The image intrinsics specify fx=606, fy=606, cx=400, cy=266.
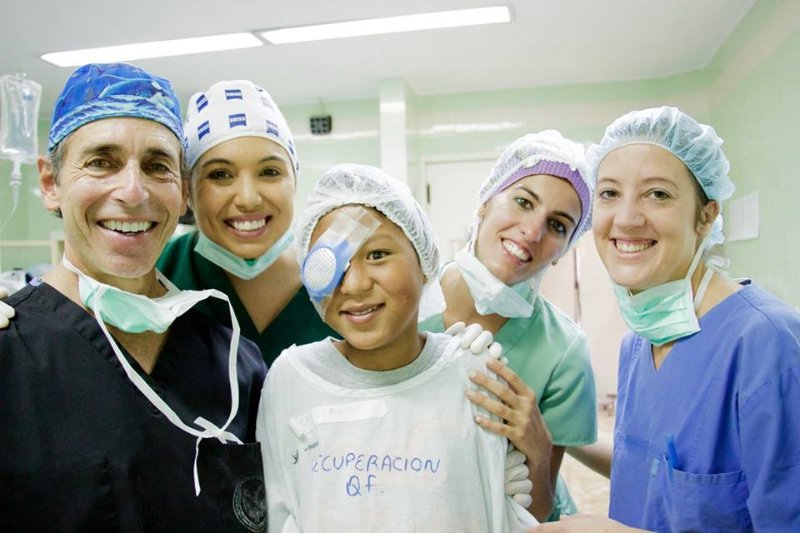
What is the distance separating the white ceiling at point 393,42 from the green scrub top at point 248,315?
2373 millimetres

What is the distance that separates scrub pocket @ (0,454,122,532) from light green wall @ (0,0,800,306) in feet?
10.8

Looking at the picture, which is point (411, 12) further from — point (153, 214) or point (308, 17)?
point (153, 214)

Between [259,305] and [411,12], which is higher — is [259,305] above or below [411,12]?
below

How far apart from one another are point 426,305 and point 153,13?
3151 millimetres

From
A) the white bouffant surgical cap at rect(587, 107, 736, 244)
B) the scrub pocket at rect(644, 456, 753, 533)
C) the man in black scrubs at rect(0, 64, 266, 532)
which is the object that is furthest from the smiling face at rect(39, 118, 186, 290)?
the scrub pocket at rect(644, 456, 753, 533)

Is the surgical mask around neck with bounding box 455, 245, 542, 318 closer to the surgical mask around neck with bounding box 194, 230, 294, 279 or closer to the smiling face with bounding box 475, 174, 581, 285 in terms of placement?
the smiling face with bounding box 475, 174, 581, 285

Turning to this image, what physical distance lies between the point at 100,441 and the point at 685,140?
4.67ft

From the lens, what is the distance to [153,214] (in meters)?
1.22

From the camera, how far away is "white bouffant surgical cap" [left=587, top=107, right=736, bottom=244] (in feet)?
4.77

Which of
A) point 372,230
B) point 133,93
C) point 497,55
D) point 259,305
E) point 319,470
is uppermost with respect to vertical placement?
point 497,55

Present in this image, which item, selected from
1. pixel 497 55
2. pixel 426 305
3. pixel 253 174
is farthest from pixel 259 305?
pixel 497 55

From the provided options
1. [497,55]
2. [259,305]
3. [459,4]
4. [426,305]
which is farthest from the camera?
[497,55]

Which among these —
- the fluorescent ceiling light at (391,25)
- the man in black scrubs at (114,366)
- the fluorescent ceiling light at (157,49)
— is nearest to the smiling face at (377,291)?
the man in black scrubs at (114,366)

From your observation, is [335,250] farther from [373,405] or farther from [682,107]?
[682,107]
